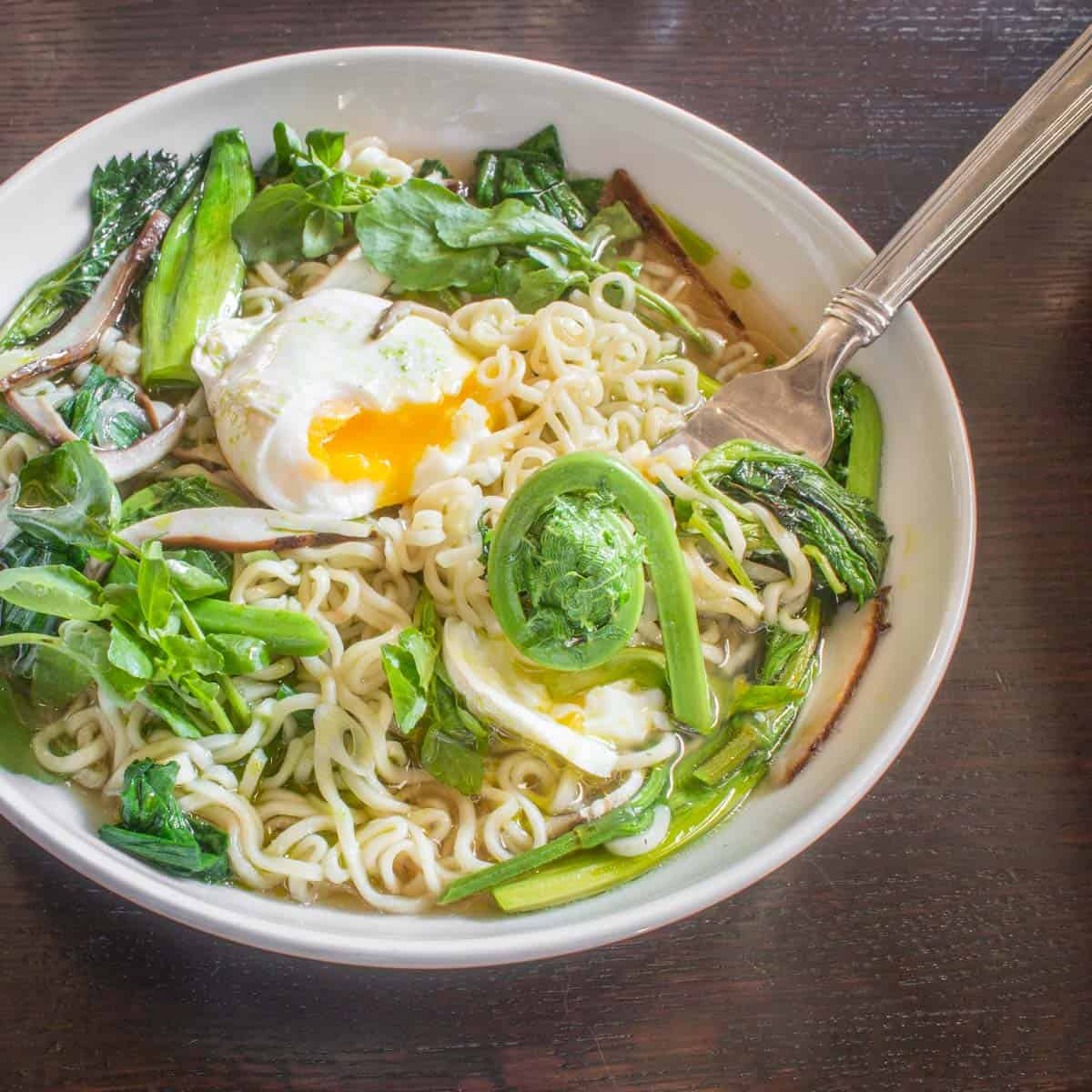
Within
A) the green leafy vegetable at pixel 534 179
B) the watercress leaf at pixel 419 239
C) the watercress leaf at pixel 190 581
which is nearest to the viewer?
the watercress leaf at pixel 190 581

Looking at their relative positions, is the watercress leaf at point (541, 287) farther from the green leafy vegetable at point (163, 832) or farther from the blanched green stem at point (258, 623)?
the green leafy vegetable at point (163, 832)

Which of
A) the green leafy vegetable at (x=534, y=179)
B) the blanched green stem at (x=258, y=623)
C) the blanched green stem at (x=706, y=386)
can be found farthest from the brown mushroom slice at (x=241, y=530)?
the green leafy vegetable at (x=534, y=179)

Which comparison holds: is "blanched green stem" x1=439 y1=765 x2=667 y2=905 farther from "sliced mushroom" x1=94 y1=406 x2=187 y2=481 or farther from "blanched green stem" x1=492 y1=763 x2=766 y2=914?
"sliced mushroom" x1=94 y1=406 x2=187 y2=481

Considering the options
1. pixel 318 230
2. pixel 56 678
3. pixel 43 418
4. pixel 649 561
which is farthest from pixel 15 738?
pixel 318 230

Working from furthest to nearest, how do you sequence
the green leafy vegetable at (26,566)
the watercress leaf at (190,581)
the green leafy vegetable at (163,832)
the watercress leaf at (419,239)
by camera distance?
the watercress leaf at (419,239) → the green leafy vegetable at (26,566) → the watercress leaf at (190,581) → the green leafy vegetable at (163,832)

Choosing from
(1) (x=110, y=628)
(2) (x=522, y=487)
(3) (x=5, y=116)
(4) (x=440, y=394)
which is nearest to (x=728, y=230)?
(4) (x=440, y=394)

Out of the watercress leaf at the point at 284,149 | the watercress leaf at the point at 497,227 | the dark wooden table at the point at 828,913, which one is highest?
the watercress leaf at the point at 284,149

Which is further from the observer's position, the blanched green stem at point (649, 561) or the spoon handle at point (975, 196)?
the spoon handle at point (975, 196)
